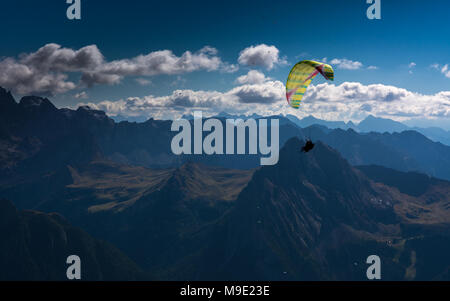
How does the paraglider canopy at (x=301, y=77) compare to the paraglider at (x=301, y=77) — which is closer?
the paraglider at (x=301, y=77)

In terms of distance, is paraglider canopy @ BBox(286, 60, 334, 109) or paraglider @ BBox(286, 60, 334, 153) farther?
paraglider canopy @ BBox(286, 60, 334, 109)
